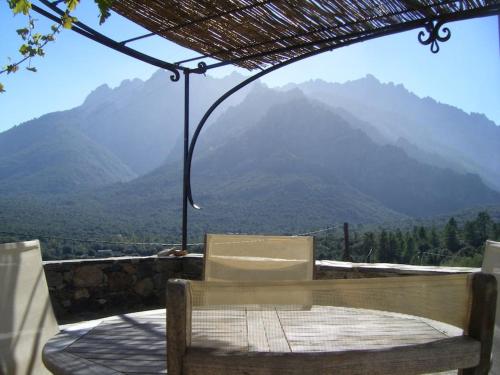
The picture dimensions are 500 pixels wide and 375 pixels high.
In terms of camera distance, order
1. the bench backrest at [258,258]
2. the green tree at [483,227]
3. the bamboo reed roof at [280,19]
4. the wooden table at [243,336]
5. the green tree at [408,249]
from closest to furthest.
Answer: the wooden table at [243,336] < the bench backrest at [258,258] < the bamboo reed roof at [280,19] < the green tree at [408,249] < the green tree at [483,227]

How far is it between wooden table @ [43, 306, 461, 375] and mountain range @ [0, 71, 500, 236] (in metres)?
13.8

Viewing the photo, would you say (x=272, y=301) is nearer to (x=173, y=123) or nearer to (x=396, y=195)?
(x=396, y=195)

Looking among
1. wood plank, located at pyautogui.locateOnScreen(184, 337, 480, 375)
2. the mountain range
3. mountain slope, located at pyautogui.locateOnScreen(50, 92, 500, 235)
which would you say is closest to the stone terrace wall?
wood plank, located at pyautogui.locateOnScreen(184, 337, 480, 375)

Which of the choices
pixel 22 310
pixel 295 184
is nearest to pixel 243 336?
pixel 22 310

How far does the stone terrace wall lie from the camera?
9.80 ft

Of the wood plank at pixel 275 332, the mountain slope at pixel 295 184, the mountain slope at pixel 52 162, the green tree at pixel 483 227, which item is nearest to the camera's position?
the wood plank at pixel 275 332

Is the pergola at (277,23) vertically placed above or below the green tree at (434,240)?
above

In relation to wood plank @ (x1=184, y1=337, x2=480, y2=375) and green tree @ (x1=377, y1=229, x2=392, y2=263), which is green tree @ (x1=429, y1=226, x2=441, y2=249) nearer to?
green tree @ (x1=377, y1=229, x2=392, y2=263)

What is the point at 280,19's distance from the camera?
2375mm

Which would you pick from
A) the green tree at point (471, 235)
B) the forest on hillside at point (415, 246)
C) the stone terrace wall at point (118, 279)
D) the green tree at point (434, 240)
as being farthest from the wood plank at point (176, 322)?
the green tree at point (434, 240)

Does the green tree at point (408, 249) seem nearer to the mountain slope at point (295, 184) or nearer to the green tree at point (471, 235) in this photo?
the green tree at point (471, 235)

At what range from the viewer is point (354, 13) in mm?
2264

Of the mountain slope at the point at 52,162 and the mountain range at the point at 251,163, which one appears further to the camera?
the mountain slope at the point at 52,162

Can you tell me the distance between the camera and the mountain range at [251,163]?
28.1m
